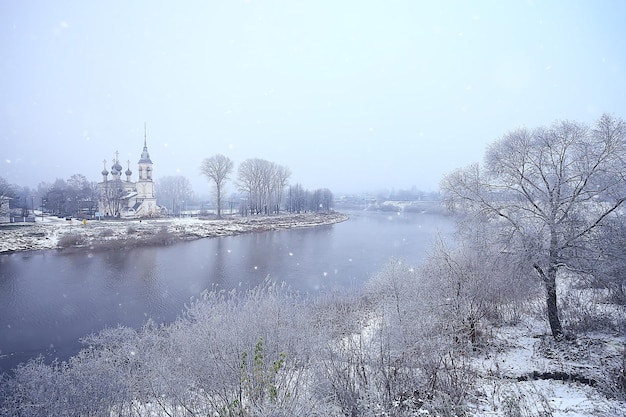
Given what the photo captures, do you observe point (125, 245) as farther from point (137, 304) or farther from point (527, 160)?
point (527, 160)

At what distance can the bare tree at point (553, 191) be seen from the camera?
7.57 metres

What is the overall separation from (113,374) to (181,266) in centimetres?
1502

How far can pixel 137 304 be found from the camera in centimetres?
1367

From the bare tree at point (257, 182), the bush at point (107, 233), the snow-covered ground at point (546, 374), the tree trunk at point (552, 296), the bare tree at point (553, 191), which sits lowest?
the snow-covered ground at point (546, 374)

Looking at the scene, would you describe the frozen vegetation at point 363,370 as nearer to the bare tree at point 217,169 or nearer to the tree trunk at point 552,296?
the tree trunk at point 552,296

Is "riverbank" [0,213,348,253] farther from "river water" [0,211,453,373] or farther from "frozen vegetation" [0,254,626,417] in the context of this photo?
"frozen vegetation" [0,254,626,417]

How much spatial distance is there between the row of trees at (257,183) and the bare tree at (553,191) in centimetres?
4075

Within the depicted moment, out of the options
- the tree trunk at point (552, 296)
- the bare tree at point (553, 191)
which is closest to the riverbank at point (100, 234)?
the bare tree at point (553, 191)

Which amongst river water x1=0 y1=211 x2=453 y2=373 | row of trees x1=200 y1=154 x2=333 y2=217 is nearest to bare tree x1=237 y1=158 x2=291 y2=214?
row of trees x1=200 y1=154 x2=333 y2=217

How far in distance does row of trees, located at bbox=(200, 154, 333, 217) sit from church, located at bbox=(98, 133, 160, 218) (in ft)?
25.1

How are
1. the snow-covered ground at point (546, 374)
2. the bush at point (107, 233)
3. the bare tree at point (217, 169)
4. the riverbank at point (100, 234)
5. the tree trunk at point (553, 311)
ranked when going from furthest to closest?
1. the bare tree at point (217, 169)
2. the bush at point (107, 233)
3. the riverbank at point (100, 234)
4. the tree trunk at point (553, 311)
5. the snow-covered ground at point (546, 374)

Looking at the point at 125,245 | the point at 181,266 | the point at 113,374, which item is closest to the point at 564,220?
the point at 113,374

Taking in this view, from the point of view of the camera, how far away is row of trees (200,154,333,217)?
47375 mm

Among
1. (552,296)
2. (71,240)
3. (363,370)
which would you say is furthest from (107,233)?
(552,296)
